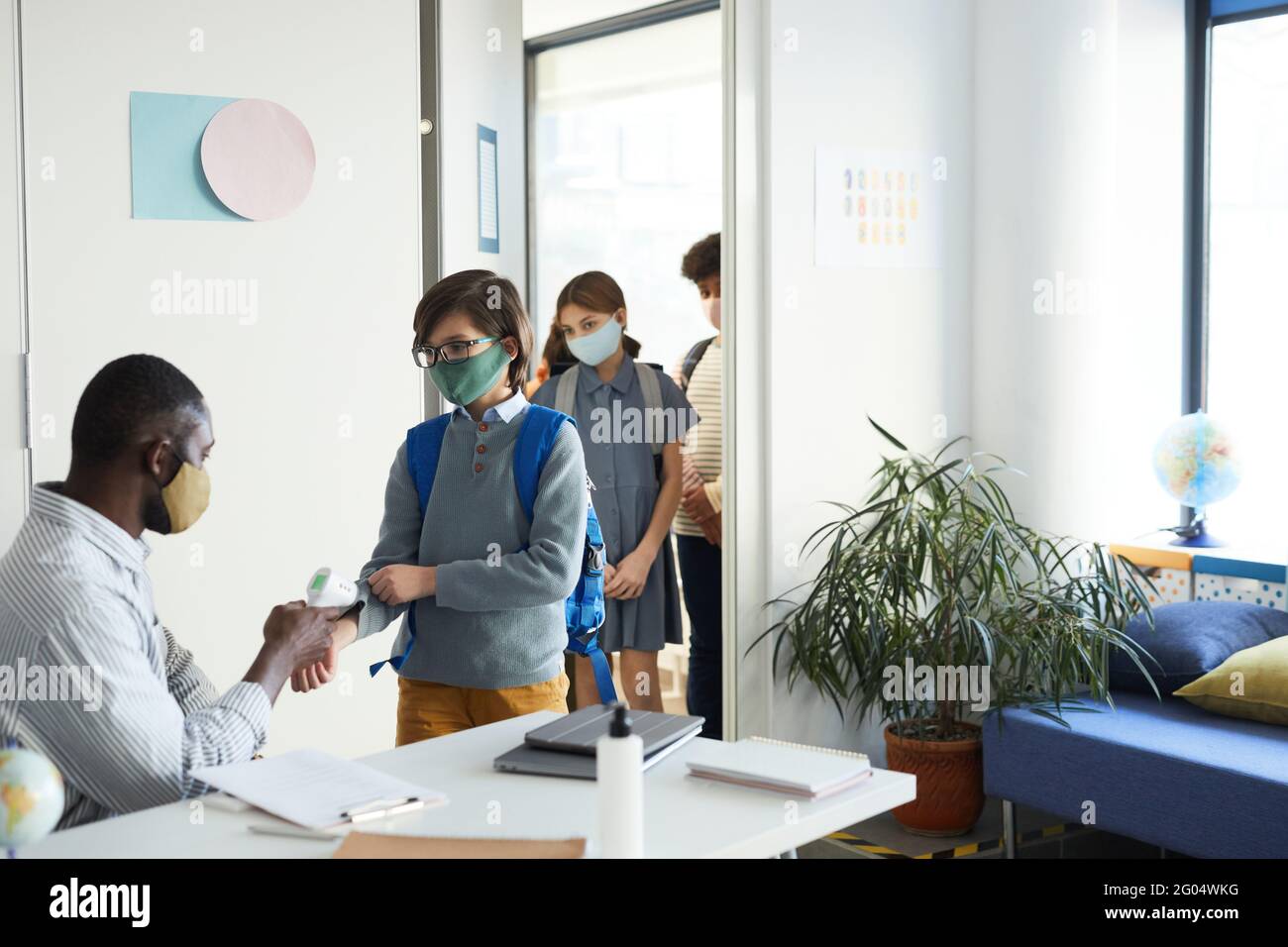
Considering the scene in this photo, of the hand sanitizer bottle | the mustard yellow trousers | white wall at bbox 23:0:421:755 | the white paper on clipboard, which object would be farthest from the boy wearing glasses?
white wall at bbox 23:0:421:755

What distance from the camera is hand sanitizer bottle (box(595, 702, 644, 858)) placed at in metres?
1.58

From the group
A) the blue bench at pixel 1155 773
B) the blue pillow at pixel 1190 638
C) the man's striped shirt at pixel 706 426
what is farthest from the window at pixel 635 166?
the blue bench at pixel 1155 773

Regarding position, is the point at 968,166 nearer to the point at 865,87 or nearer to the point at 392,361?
the point at 865,87

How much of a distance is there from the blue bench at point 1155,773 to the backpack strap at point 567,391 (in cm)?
154

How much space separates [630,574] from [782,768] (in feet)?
7.16

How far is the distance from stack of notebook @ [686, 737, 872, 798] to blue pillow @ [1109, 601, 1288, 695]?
6.40ft

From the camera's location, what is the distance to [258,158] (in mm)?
3518

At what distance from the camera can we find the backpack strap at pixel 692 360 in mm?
4461

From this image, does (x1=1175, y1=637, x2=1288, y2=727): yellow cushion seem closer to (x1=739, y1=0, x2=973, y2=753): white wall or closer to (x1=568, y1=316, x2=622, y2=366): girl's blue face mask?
(x1=739, y1=0, x2=973, y2=753): white wall

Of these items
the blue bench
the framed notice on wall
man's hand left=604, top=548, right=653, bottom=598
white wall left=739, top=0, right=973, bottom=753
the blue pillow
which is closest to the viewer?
the blue bench

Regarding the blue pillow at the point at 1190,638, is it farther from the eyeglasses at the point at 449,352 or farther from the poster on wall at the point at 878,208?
the eyeglasses at the point at 449,352

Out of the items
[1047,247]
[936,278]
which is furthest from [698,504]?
[1047,247]
